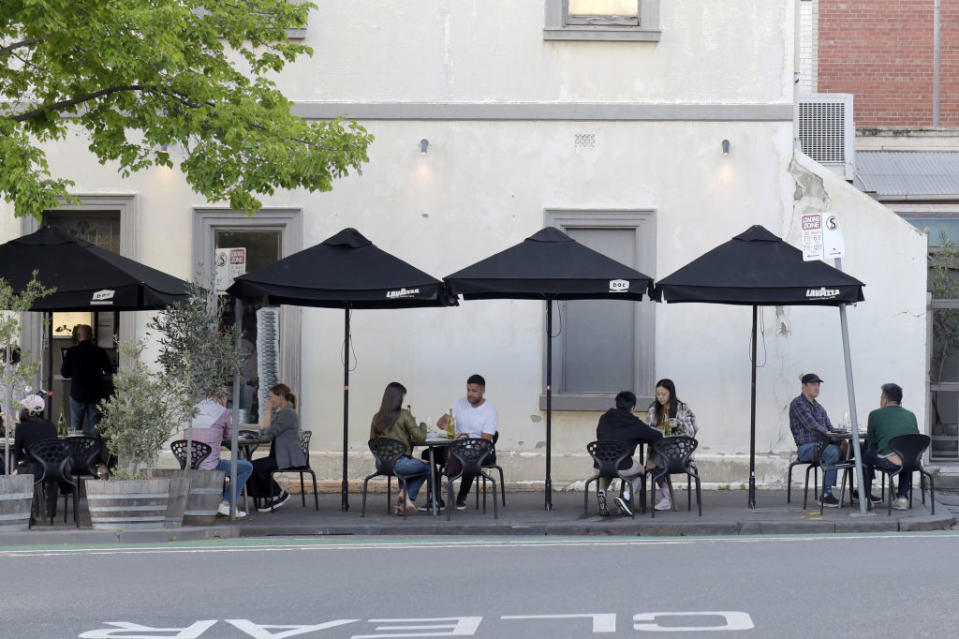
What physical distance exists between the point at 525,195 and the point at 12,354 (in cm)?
630

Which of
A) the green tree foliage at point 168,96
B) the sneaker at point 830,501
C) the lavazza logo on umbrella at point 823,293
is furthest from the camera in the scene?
the sneaker at point 830,501

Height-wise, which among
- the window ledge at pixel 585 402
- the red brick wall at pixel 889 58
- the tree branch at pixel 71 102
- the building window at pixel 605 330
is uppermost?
the red brick wall at pixel 889 58

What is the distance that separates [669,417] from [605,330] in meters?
2.70

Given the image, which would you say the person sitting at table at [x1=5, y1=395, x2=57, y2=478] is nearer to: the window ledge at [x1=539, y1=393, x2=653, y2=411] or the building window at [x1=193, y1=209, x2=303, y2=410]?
the building window at [x1=193, y1=209, x2=303, y2=410]

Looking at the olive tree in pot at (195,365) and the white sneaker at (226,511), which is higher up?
the olive tree in pot at (195,365)

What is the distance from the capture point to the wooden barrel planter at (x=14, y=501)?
13.1 meters

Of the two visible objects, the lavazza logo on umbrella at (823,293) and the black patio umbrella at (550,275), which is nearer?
the lavazza logo on umbrella at (823,293)

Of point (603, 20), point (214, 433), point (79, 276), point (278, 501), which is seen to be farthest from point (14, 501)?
point (603, 20)

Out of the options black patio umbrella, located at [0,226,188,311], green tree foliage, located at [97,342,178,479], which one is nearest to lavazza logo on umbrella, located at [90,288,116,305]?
black patio umbrella, located at [0,226,188,311]

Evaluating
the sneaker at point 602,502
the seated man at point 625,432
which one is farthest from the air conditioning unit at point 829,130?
the sneaker at point 602,502

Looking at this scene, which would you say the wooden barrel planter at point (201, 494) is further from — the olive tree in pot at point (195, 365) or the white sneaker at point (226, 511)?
the white sneaker at point (226, 511)

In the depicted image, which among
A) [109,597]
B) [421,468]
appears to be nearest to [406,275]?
[421,468]

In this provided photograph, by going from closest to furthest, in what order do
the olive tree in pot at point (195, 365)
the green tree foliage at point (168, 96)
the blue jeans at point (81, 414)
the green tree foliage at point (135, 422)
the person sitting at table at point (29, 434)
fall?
1. the green tree foliage at point (135, 422)
2. the green tree foliage at point (168, 96)
3. the olive tree in pot at point (195, 365)
4. the person sitting at table at point (29, 434)
5. the blue jeans at point (81, 414)

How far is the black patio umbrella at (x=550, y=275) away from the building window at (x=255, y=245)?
135 inches
